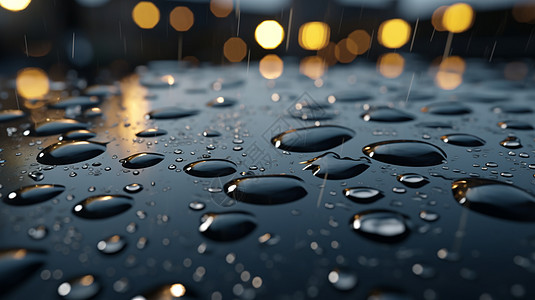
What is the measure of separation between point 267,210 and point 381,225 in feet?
0.71

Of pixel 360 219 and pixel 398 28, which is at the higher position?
pixel 398 28

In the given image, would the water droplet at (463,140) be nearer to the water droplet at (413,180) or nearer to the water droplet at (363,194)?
the water droplet at (413,180)

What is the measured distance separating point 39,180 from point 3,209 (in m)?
0.12

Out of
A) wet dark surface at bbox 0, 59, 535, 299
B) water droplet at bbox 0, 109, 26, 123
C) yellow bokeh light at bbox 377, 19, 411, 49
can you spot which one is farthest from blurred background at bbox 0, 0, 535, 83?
wet dark surface at bbox 0, 59, 535, 299

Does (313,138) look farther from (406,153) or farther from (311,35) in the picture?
(311,35)

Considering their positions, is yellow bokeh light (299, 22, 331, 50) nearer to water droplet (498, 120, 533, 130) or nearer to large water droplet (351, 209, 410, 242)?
water droplet (498, 120, 533, 130)

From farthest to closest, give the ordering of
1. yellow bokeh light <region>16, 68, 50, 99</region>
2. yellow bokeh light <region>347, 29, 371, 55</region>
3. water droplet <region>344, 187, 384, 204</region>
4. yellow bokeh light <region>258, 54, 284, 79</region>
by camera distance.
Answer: yellow bokeh light <region>347, 29, 371, 55</region>, yellow bokeh light <region>258, 54, 284, 79</region>, yellow bokeh light <region>16, 68, 50, 99</region>, water droplet <region>344, 187, 384, 204</region>

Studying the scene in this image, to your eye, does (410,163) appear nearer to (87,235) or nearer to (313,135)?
(313,135)

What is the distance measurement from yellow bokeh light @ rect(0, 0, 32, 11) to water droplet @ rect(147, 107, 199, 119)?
451 cm

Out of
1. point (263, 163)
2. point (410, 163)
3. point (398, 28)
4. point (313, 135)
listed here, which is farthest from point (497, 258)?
point (398, 28)

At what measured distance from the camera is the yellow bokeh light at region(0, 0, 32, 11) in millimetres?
4080

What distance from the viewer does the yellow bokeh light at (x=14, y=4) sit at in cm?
408

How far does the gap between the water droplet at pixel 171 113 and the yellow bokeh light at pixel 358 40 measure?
6.39 m

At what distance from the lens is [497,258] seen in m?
0.44
